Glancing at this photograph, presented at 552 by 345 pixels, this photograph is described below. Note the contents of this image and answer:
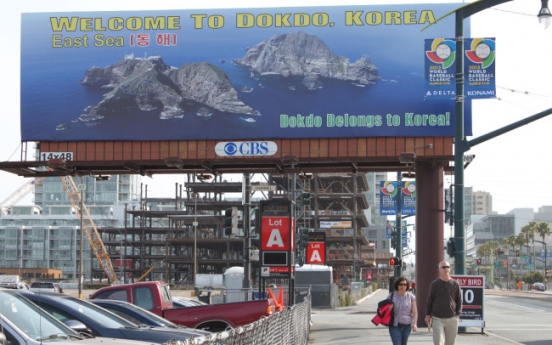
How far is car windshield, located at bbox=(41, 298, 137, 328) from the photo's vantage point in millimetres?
11852

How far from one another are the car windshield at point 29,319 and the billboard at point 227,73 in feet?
58.9

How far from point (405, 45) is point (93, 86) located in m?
10.2

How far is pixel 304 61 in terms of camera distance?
27.2 meters

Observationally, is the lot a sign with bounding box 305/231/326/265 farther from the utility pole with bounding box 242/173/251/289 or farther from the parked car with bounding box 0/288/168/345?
the parked car with bounding box 0/288/168/345

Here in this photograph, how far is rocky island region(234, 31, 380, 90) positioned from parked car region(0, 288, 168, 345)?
61.8 feet

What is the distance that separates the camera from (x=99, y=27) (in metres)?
27.6

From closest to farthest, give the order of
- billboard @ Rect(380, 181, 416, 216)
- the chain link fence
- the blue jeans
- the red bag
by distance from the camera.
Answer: the chain link fence < the red bag < the blue jeans < billboard @ Rect(380, 181, 416, 216)

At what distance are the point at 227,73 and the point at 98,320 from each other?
1641 cm

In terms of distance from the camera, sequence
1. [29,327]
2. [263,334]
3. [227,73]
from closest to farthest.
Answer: [29,327] < [263,334] < [227,73]

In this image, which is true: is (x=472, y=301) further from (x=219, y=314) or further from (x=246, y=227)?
(x=246, y=227)

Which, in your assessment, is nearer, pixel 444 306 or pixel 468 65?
pixel 444 306

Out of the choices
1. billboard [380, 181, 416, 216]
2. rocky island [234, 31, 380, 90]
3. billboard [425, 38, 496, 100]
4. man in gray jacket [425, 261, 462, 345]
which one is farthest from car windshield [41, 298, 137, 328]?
billboard [380, 181, 416, 216]

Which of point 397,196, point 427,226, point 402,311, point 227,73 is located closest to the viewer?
point 402,311

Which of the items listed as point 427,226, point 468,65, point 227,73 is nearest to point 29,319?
point 468,65
